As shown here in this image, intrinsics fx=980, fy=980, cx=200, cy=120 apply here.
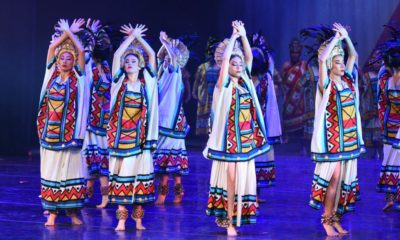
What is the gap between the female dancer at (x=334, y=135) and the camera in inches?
322

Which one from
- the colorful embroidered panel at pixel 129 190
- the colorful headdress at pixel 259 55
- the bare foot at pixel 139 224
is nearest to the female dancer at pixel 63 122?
the colorful embroidered panel at pixel 129 190

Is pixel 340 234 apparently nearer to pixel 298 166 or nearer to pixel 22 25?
pixel 298 166

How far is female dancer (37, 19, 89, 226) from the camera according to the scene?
340 inches

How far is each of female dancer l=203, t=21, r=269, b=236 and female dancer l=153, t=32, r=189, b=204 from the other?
6.35ft

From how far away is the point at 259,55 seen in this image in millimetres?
10086

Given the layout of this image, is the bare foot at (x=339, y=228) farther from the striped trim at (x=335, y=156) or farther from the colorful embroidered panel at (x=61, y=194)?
the colorful embroidered panel at (x=61, y=194)

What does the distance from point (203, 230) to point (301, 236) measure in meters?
0.88

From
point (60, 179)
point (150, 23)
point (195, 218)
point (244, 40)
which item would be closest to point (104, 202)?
point (195, 218)

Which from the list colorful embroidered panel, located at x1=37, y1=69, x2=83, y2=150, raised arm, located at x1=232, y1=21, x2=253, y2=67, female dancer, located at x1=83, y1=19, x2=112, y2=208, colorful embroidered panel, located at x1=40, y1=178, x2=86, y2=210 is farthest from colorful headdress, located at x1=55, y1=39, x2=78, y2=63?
raised arm, located at x1=232, y1=21, x2=253, y2=67

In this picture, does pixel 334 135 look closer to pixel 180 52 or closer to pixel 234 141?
pixel 234 141

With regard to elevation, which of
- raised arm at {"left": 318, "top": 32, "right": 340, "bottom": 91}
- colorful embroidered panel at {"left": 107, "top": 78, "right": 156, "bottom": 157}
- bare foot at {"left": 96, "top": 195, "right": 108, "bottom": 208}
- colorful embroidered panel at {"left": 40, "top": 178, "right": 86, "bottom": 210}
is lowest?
bare foot at {"left": 96, "top": 195, "right": 108, "bottom": 208}

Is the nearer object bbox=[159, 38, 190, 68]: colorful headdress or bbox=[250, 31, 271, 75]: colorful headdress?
bbox=[250, 31, 271, 75]: colorful headdress

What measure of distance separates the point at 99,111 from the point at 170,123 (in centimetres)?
75

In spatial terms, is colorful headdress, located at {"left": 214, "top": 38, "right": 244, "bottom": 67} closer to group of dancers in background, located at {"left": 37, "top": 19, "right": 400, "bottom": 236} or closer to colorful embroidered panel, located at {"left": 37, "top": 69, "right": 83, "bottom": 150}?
group of dancers in background, located at {"left": 37, "top": 19, "right": 400, "bottom": 236}
